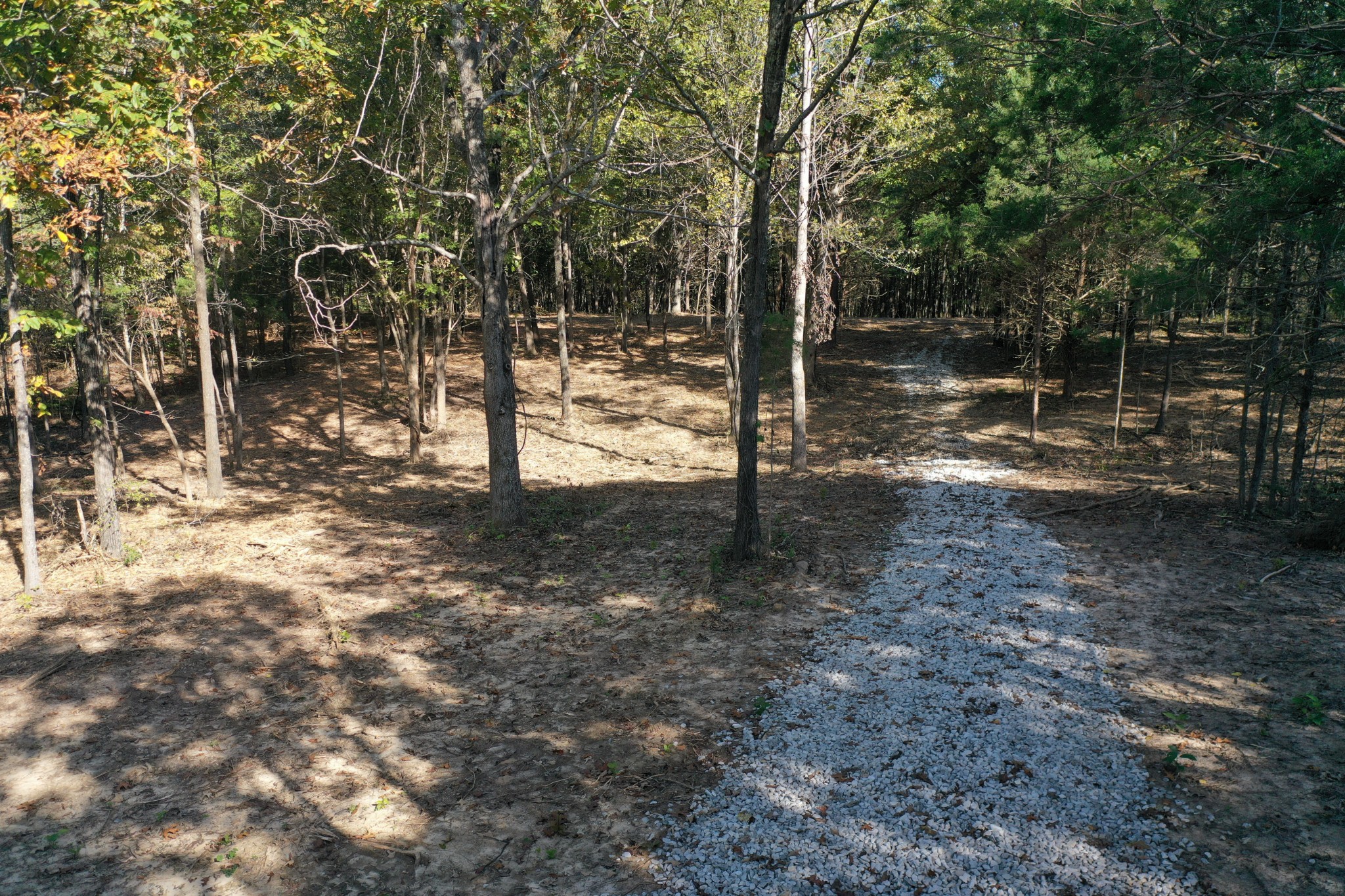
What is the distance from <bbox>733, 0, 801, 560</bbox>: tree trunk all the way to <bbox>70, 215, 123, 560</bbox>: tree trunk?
9.75m

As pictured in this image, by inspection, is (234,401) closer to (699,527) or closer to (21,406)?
(21,406)

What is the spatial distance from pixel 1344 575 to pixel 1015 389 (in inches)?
664

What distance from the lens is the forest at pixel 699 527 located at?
5273 mm

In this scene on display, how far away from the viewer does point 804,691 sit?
711 cm

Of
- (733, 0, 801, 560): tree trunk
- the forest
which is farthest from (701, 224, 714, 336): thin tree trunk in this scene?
(733, 0, 801, 560): tree trunk

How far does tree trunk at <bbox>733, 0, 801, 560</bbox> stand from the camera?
8859mm

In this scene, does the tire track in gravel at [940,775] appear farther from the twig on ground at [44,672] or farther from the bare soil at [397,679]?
the twig on ground at [44,672]

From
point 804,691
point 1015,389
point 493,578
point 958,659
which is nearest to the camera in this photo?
point 804,691

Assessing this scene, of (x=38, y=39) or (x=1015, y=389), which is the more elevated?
(x=38, y=39)

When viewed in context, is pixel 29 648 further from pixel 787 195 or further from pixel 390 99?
pixel 787 195

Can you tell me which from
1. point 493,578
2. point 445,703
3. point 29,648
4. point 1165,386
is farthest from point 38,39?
point 1165,386

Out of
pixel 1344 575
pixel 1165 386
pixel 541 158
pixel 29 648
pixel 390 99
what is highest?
pixel 390 99

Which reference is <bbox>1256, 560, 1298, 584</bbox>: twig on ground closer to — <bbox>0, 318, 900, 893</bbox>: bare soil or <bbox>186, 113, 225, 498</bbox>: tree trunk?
<bbox>0, 318, 900, 893</bbox>: bare soil

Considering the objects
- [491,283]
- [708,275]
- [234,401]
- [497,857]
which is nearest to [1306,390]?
[497,857]
